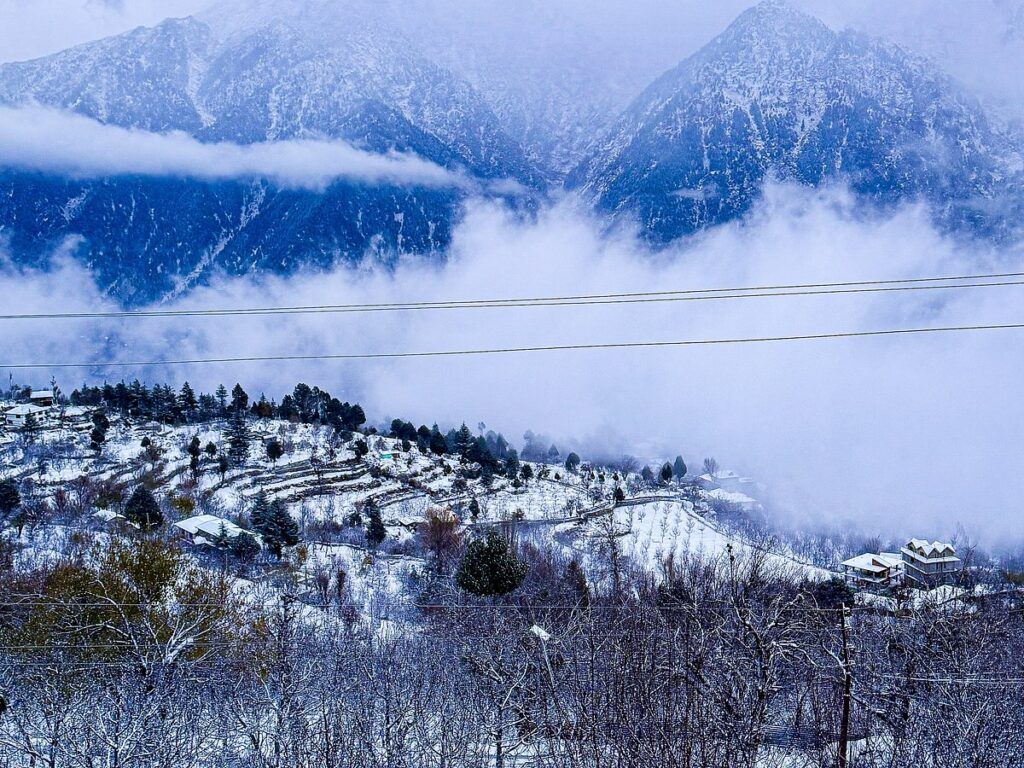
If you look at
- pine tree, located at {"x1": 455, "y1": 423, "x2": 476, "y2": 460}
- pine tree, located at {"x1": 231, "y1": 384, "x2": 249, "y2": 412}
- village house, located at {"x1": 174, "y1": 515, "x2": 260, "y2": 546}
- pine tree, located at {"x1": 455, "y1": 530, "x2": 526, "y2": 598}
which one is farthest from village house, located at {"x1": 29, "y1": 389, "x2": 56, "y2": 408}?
pine tree, located at {"x1": 455, "y1": 530, "x2": 526, "y2": 598}

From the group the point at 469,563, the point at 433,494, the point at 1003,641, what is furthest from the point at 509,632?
the point at 433,494

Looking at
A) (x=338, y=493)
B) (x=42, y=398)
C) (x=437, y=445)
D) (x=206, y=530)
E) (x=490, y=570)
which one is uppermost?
(x=490, y=570)

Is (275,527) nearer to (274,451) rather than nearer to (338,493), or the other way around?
(338,493)

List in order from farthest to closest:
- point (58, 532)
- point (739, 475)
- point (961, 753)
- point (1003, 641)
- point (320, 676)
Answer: point (739, 475) → point (58, 532) → point (1003, 641) → point (320, 676) → point (961, 753)

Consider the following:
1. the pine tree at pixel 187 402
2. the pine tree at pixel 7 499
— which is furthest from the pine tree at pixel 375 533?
the pine tree at pixel 187 402

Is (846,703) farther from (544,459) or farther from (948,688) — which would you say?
(544,459)

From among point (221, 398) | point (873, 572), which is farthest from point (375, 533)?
point (221, 398)

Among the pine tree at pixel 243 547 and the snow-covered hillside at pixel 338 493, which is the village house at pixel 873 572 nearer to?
the snow-covered hillside at pixel 338 493
